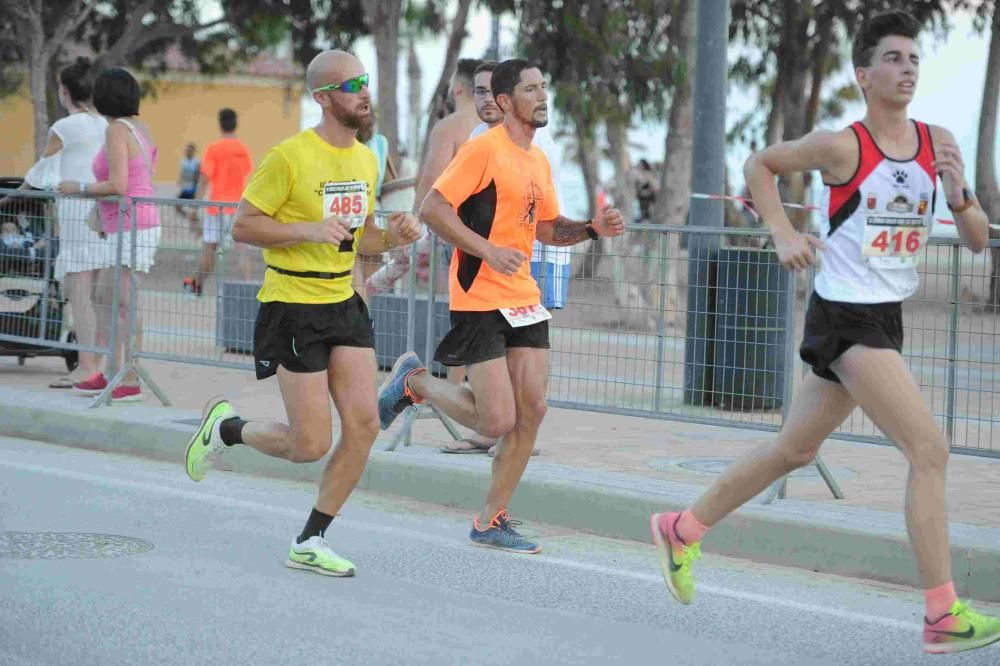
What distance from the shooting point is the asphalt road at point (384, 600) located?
18.0 ft

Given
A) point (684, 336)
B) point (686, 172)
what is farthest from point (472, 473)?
point (686, 172)

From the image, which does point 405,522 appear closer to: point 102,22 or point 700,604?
point 700,604

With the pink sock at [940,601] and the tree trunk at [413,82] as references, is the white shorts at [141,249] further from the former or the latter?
the tree trunk at [413,82]

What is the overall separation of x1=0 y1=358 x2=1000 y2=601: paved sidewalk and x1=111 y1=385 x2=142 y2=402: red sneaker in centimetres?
12

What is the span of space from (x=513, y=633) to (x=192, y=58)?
25.4 metres

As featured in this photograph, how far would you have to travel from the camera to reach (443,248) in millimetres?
9781

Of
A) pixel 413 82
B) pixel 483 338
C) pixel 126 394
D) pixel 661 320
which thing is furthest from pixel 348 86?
pixel 413 82

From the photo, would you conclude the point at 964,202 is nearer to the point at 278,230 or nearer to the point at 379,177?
the point at 278,230

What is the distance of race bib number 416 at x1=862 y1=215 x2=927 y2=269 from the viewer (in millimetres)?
5461

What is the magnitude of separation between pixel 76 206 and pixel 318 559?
5.06m

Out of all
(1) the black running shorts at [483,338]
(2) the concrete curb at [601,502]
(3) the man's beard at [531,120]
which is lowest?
(2) the concrete curb at [601,502]

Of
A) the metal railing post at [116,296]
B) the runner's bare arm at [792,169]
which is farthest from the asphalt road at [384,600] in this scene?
the metal railing post at [116,296]

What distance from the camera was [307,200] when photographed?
21.6 ft

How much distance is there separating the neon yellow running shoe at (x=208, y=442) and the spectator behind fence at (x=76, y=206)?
3.86 metres
